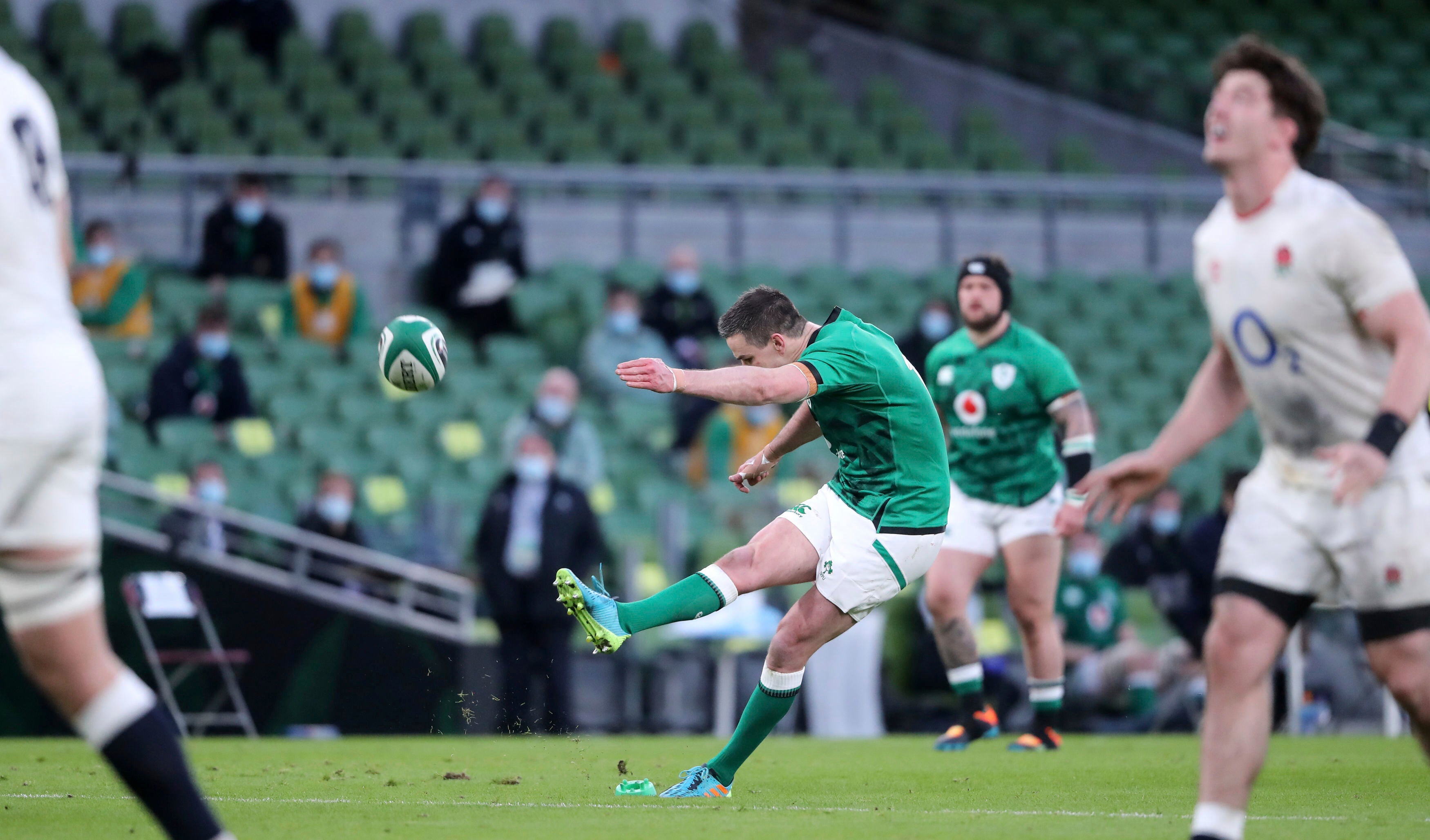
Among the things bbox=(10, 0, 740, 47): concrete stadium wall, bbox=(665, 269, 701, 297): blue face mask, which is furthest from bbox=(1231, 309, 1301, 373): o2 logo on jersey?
bbox=(10, 0, 740, 47): concrete stadium wall

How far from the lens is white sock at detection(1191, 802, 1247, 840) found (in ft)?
16.1

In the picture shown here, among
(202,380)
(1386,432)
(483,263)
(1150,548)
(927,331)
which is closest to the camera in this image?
(1386,432)

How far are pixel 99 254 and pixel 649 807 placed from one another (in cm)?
1097

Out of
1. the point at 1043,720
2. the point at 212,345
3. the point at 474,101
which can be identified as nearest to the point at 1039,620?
the point at 1043,720

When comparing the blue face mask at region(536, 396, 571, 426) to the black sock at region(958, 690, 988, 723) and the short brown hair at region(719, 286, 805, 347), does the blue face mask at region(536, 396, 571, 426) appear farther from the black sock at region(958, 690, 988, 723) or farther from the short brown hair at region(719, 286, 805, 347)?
the short brown hair at region(719, 286, 805, 347)

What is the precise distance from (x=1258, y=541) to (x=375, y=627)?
9450mm

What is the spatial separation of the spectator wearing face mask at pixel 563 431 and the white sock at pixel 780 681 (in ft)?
23.8

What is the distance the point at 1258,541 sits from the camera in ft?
16.4

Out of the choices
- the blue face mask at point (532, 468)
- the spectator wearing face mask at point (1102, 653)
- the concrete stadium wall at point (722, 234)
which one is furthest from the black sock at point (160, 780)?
the concrete stadium wall at point (722, 234)

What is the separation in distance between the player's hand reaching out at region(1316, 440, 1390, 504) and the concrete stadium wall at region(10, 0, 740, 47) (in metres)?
19.3

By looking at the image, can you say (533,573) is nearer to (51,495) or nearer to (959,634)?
(959,634)

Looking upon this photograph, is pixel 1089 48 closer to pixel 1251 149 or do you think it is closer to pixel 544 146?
pixel 544 146

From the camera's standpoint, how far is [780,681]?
7.39 meters

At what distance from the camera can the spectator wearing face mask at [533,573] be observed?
530 inches
